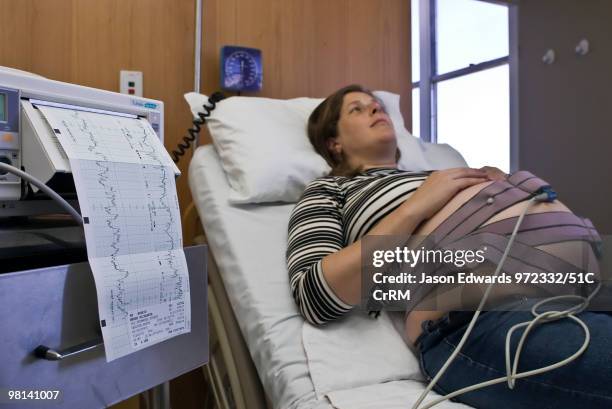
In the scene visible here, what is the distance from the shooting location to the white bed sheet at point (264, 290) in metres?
0.79

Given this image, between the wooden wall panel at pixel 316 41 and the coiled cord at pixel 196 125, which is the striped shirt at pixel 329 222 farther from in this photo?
the wooden wall panel at pixel 316 41

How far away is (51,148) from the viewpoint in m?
0.60

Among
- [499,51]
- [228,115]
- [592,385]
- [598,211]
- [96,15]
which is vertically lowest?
[592,385]

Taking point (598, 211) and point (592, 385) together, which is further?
point (598, 211)

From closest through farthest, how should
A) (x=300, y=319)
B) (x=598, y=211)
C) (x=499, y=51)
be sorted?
(x=300, y=319)
(x=598, y=211)
(x=499, y=51)

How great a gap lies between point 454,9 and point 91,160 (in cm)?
344

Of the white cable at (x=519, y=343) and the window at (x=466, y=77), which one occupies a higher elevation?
the window at (x=466, y=77)

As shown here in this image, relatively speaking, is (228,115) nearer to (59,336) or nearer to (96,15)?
(96,15)

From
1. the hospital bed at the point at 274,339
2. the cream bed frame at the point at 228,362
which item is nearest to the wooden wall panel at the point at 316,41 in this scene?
the hospital bed at the point at 274,339

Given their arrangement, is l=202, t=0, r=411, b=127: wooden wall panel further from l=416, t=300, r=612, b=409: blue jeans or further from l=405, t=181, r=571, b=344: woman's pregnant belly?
l=416, t=300, r=612, b=409: blue jeans

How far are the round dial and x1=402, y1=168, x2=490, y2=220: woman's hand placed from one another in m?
0.81

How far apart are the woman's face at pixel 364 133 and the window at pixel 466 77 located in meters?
1.85

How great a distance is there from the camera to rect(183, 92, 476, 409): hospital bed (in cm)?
80

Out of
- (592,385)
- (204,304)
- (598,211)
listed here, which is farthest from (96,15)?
(598,211)
